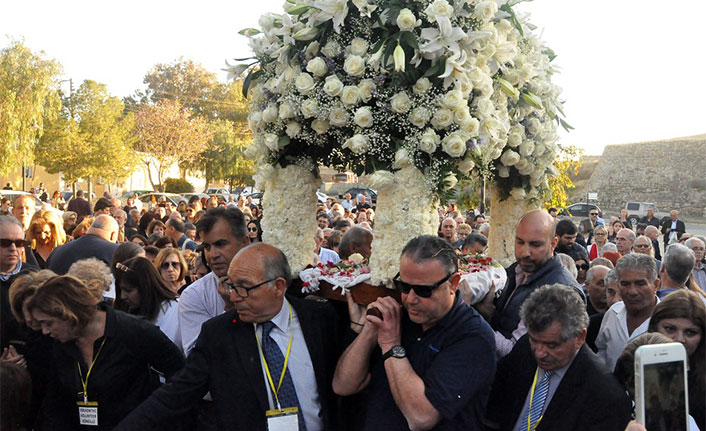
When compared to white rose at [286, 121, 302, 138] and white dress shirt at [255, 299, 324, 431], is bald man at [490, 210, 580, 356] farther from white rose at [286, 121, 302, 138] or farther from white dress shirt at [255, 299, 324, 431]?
white rose at [286, 121, 302, 138]

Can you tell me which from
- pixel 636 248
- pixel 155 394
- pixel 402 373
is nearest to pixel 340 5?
pixel 402 373

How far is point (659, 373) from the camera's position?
8.50 feet

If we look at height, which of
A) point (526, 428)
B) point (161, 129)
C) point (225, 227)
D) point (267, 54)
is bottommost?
point (526, 428)

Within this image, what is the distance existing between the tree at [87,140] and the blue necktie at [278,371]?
34064 mm

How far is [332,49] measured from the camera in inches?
151

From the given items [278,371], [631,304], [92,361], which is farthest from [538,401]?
[92,361]

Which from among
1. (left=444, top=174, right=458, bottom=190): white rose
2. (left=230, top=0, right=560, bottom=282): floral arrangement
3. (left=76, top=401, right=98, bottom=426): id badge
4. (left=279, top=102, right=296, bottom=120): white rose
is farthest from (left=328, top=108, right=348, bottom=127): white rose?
(left=76, top=401, right=98, bottom=426): id badge

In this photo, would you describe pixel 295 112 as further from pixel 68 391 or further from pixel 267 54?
pixel 68 391

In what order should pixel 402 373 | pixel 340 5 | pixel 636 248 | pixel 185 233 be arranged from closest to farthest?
1. pixel 402 373
2. pixel 340 5
3. pixel 636 248
4. pixel 185 233

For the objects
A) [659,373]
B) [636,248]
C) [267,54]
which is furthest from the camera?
[636,248]

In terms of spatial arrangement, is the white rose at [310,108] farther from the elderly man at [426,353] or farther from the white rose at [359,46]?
the elderly man at [426,353]

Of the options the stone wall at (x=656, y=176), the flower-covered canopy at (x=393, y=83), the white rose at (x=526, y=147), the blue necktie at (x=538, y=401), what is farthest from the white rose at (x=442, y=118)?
the stone wall at (x=656, y=176)

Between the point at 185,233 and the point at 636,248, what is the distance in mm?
6578

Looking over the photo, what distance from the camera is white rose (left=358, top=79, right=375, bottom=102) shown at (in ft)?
12.1
